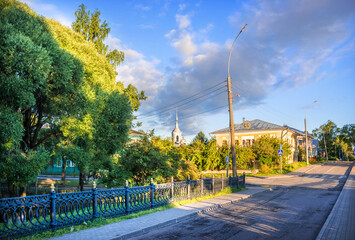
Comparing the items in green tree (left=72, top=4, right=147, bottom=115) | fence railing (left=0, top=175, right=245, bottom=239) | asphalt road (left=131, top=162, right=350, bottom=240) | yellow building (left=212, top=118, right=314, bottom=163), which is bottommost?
asphalt road (left=131, top=162, right=350, bottom=240)

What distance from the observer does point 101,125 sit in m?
14.1

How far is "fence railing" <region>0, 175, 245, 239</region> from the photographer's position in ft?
21.8

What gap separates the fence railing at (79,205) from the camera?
6.65m

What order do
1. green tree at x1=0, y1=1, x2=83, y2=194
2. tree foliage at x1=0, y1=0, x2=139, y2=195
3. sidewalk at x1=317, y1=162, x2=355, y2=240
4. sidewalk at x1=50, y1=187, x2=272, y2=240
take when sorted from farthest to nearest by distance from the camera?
tree foliage at x1=0, y1=0, x2=139, y2=195, green tree at x1=0, y1=1, x2=83, y2=194, sidewalk at x1=50, y1=187, x2=272, y2=240, sidewalk at x1=317, y1=162, x2=355, y2=240

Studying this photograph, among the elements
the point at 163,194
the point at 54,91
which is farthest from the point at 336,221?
the point at 54,91

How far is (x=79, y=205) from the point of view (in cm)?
887

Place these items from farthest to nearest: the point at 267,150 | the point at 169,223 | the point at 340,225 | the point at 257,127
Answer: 1. the point at 257,127
2. the point at 267,150
3. the point at 169,223
4. the point at 340,225

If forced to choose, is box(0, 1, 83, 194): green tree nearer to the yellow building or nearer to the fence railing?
the fence railing

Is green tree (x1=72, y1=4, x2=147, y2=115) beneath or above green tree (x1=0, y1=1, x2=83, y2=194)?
above

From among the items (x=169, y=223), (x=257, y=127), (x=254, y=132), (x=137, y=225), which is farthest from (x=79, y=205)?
(x=257, y=127)

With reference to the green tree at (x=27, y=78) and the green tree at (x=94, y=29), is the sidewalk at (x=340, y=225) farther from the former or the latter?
the green tree at (x=94, y=29)

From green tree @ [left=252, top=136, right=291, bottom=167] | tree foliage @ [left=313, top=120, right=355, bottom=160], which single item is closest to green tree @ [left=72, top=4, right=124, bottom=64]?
green tree @ [left=252, top=136, right=291, bottom=167]

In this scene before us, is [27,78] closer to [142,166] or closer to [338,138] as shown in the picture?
[142,166]

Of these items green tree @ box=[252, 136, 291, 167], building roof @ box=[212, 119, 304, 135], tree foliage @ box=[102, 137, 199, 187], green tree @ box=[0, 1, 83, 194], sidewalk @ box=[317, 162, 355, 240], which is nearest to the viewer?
sidewalk @ box=[317, 162, 355, 240]
